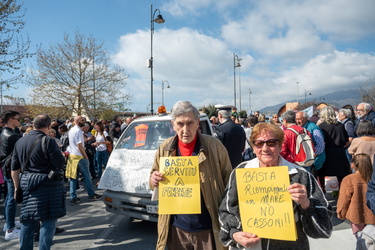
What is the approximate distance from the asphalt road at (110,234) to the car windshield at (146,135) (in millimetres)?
1482

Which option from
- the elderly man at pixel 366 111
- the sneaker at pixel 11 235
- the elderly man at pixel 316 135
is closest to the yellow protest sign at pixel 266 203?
the elderly man at pixel 316 135

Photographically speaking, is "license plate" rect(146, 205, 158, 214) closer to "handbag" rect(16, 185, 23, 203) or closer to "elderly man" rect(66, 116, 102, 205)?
"handbag" rect(16, 185, 23, 203)

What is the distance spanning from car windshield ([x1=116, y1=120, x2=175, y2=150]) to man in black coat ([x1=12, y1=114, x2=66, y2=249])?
1653 millimetres

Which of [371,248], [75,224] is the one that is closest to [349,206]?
[371,248]

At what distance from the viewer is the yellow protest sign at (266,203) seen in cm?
155

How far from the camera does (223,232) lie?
177 cm

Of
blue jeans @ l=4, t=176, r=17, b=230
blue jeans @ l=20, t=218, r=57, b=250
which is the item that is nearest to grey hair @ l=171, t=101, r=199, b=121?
blue jeans @ l=20, t=218, r=57, b=250

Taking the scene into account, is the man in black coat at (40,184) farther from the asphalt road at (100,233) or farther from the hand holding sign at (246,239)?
the hand holding sign at (246,239)

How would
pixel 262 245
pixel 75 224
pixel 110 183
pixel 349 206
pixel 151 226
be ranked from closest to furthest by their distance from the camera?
pixel 262 245 → pixel 349 206 → pixel 110 183 → pixel 151 226 → pixel 75 224

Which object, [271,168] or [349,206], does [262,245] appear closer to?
[271,168]

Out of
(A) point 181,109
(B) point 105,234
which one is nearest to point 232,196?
(A) point 181,109

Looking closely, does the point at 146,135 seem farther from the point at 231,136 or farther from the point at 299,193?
the point at 299,193

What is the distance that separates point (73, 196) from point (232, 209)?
17.5 feet

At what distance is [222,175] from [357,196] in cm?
175
